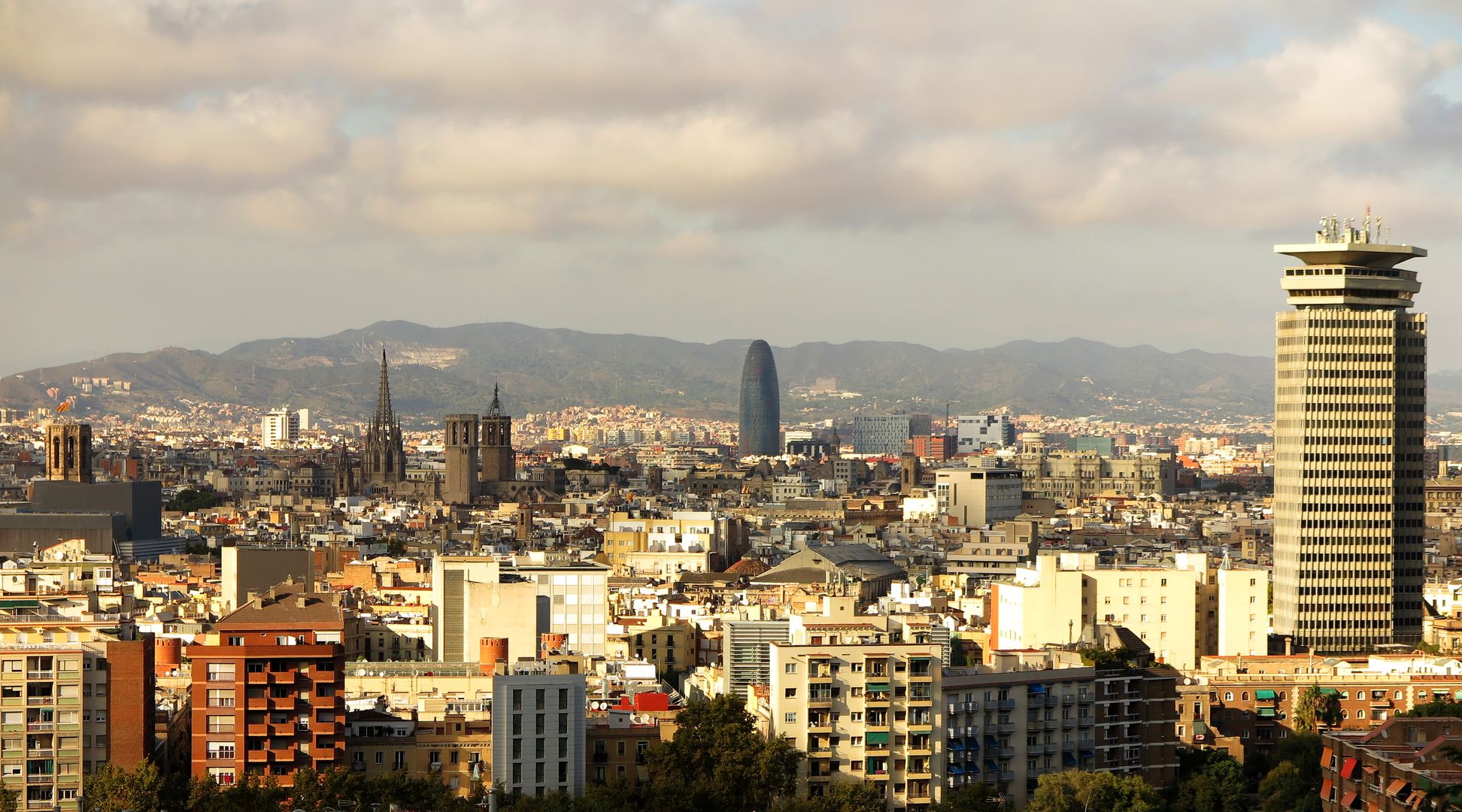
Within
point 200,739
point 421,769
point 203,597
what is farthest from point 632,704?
point 203,597

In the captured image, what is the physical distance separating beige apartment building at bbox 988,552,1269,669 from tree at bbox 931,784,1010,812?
2724 cm

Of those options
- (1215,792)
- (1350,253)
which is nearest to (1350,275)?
(1350,253)

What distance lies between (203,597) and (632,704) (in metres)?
47.9

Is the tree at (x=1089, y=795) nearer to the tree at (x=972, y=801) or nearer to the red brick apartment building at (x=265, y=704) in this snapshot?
the tree at (x=972, y=801)

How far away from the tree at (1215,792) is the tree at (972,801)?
278 inches

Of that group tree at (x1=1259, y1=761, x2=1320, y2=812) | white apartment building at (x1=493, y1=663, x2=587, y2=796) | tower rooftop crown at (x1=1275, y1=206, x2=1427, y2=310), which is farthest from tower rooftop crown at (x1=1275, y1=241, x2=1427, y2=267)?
white apartment building at (x1=493, y1=663, x2=587, y2=796)

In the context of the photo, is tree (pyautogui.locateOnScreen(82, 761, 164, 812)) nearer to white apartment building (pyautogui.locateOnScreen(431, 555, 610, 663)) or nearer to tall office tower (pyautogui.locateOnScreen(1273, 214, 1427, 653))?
white apartment building (pyautogui.locateOnScreen(431, 555, 610, 663))

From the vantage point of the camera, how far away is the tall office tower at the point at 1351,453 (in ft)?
347

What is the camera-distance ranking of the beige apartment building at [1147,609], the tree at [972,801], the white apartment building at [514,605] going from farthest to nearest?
the beige apartment building at [1147,609] → the white apartment building at [514,605] → the tree at [972,801]

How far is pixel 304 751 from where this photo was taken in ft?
222

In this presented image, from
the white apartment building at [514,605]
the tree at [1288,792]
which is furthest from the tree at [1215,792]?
the white apartment building at [514,605]

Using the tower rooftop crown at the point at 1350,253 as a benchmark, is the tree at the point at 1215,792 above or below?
below

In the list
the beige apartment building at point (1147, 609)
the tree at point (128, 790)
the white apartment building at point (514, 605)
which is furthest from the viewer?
the beige apartment building at point (1147, 609)

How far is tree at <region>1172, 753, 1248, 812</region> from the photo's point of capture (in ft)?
243
